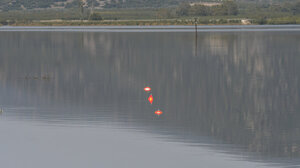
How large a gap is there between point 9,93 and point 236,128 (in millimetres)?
17077

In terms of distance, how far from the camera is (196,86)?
40688 millimetres

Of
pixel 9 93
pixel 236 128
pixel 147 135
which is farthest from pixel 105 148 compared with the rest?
pixel 9 93

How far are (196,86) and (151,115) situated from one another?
35.7 ft

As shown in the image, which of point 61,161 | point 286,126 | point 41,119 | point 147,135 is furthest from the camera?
point 41,119

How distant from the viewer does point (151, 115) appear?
30.3 metres

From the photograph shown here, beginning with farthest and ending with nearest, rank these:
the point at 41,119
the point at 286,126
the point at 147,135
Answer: the point at 41,119
the point at 286,126
the point at 147,135

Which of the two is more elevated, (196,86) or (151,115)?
(151,115)

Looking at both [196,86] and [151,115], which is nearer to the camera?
[151,115]

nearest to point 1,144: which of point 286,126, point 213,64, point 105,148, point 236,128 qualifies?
point 105,148

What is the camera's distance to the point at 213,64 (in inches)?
2215

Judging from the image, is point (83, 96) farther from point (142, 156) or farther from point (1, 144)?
point (142, 156)

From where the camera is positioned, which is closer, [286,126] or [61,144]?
[61,144]

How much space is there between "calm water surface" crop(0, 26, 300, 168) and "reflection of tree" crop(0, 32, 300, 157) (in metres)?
0.06

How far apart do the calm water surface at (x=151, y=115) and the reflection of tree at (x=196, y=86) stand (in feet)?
0.21
